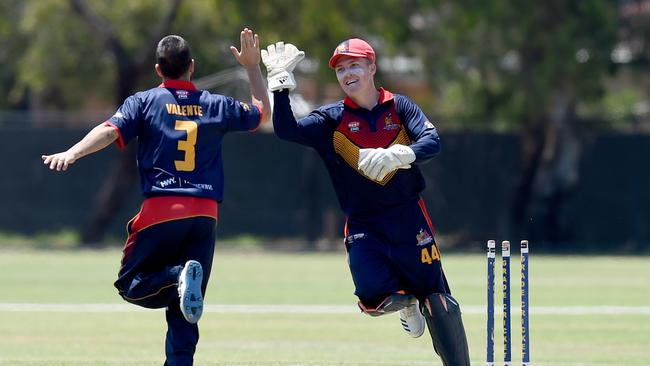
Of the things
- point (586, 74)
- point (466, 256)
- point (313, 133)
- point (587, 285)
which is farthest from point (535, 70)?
point (313, 133)

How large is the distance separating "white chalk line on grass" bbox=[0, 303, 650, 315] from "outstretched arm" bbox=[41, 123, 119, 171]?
7539 mm

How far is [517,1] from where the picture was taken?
2583 cm

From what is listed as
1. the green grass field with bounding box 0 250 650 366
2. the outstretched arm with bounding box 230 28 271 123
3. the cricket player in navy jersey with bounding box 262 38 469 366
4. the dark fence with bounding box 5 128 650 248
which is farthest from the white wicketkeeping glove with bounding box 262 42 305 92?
the dark fence with bounding box 5 128 650 248

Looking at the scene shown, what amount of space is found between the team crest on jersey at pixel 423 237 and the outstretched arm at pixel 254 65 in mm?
1243

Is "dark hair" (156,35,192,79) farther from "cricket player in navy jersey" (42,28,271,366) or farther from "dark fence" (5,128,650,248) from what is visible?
"dark fence" (5,128,650,248)

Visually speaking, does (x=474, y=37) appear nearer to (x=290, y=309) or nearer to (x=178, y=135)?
(x=290, y=309)

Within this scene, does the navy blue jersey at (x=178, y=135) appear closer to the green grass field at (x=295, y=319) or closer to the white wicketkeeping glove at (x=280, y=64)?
the white wicketkeeping glove at (x=280, y=64)

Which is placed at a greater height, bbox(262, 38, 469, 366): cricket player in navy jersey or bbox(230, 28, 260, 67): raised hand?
bbox(230, 28, 260, 67): raised hand

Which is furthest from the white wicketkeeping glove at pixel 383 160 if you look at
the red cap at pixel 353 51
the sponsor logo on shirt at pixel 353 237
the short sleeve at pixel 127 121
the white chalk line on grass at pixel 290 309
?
the white chalk line on grass at pixel 290 309

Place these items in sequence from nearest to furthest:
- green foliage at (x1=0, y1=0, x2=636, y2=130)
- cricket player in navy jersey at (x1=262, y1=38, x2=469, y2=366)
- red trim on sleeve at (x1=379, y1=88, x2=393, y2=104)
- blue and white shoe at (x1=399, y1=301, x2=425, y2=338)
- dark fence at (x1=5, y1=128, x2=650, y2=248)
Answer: cricket player in navy jersey at (x1=262, y1=38, x2=469, y2=366), red trim on sleeve at (x1=379, y1=88, x2=393, y2=104), blue and white shoe at (x1=399, y1=301, x2=425, y2=338), green foliage at (x1=0, y1=0, x2=636, y2=130), dark fence at (x1=5, y1=128, x2=650, y2=248)

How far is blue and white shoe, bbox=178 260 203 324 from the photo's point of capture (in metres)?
7.68

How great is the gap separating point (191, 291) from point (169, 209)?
62 cm

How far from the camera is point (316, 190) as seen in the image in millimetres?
28828

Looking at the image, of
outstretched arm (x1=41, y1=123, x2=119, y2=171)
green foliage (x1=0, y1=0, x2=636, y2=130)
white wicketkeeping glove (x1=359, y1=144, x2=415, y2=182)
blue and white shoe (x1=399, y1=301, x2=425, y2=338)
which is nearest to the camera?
outstretched arm (x1=41, y1=123, x2=119, y2=171)
